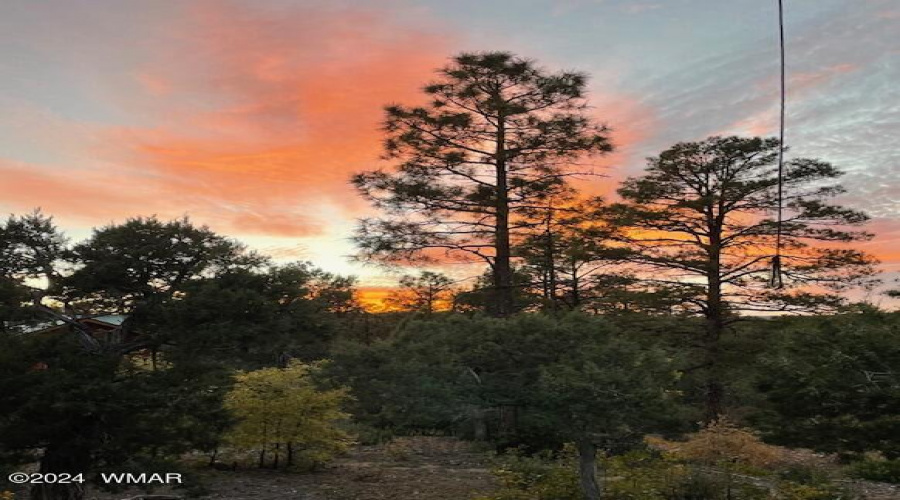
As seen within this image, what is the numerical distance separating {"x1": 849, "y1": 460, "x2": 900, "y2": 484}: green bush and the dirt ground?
7891 mm

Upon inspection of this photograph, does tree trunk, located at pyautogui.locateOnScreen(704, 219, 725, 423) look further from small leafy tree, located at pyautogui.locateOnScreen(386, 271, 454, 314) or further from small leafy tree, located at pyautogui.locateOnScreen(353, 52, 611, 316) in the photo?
small leafy tree, located at pyautogui.locateOnScreen(386, 271, 454, 314)

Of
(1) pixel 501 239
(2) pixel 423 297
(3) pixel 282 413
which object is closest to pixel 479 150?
(1) pixel 501 239

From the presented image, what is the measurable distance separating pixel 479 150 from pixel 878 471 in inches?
491

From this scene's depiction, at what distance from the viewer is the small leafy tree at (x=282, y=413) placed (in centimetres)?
1272

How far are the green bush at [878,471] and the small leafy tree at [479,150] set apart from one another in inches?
356

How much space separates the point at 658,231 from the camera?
19625mm

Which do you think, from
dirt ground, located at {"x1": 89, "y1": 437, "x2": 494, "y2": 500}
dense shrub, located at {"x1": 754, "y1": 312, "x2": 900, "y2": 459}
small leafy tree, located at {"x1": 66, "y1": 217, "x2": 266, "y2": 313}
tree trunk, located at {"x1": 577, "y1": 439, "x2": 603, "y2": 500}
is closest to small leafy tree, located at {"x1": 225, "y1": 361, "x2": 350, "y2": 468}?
dirt ground, located at {"x1": 89, "y1": 437, "x2": 494, "y2": 500}

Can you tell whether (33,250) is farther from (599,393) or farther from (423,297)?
(423,297)

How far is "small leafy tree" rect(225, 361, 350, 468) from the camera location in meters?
12.7

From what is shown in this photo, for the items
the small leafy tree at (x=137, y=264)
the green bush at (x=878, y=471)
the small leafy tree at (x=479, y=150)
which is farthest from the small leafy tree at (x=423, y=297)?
the green bush at (x=878, y=471)

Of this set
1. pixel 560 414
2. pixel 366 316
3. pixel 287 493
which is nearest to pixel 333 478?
pixel 287 493

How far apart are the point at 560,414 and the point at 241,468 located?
9613mm

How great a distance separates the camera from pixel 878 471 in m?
11.4

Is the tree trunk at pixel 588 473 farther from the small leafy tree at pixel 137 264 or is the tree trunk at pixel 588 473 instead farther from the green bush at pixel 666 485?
the small leafy tree at pixel 137 264
